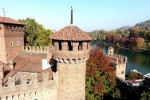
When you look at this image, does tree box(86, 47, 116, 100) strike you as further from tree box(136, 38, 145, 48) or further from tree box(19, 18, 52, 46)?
tree box(136, 38, 145, 48)

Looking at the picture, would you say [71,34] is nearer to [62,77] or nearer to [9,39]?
[62,77]

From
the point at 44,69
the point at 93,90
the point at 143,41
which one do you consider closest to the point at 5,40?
the point at 44,69

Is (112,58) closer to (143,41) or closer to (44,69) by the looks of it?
(44,69)

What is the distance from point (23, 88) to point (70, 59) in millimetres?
4315

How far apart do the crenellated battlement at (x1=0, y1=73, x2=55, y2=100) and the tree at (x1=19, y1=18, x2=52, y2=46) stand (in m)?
20.7

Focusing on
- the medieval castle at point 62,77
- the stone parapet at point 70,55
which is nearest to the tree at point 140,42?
the medieval castle at point 62,77

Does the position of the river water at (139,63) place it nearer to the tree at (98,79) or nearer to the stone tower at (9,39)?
the tree at (98,79)

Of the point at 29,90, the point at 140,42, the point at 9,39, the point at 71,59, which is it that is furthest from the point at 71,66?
the point at 140,42

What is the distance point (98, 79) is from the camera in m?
19.4

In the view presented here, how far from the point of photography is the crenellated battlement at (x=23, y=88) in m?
9.66

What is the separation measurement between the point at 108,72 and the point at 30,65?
11.5m

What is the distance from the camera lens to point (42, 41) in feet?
105

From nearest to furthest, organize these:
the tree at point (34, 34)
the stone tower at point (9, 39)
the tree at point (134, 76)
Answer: the stone tower at point (9, 39), the tree at point (34, 34), the tree at point (134, 76)

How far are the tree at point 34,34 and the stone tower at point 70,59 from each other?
20875mm
